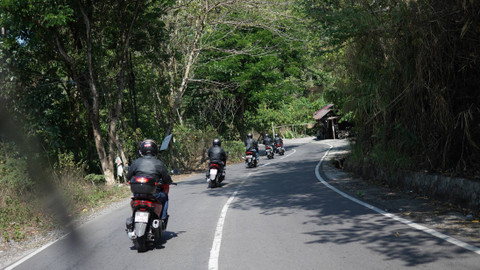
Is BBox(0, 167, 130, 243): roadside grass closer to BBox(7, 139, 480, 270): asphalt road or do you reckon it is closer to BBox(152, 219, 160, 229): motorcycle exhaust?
BBox(7, 139, 480, 270): asphalt road

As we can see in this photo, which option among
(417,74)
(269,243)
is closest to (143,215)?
(269,243)

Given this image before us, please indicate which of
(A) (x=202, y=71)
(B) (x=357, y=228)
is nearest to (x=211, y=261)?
(B) (x=357, y=228)

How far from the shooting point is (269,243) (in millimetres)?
6875

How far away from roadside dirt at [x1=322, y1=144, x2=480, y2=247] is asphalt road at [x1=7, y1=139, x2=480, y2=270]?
48 cm

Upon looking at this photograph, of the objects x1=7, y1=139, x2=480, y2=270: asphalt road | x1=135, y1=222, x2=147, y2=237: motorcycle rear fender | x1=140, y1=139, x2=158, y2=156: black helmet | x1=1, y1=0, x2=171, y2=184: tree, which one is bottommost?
x1=7, y1=139, x2=480, y2=270: asphalt road

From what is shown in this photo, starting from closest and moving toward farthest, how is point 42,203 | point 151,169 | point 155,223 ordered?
point 155,223 → point 151,169 → point 42,203

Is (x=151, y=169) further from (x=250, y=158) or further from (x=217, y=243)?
(x=250, y=158)

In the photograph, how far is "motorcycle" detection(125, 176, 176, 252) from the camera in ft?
22.5

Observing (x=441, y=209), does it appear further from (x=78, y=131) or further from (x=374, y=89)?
(x=78, y=131)

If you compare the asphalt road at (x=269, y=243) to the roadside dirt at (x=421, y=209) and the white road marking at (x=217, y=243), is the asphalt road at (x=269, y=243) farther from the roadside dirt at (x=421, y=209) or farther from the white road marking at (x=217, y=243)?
the roadside dirt at (x=421, y=209)

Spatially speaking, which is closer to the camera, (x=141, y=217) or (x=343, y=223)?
(x=141, y=217)

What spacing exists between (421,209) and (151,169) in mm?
5535

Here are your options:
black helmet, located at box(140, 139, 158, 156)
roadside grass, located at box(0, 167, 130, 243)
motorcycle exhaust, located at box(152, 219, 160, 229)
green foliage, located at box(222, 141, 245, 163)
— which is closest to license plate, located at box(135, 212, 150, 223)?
motorcycle exhaust, located at box(152, 219, 160, 229)

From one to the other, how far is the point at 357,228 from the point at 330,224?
649mm
